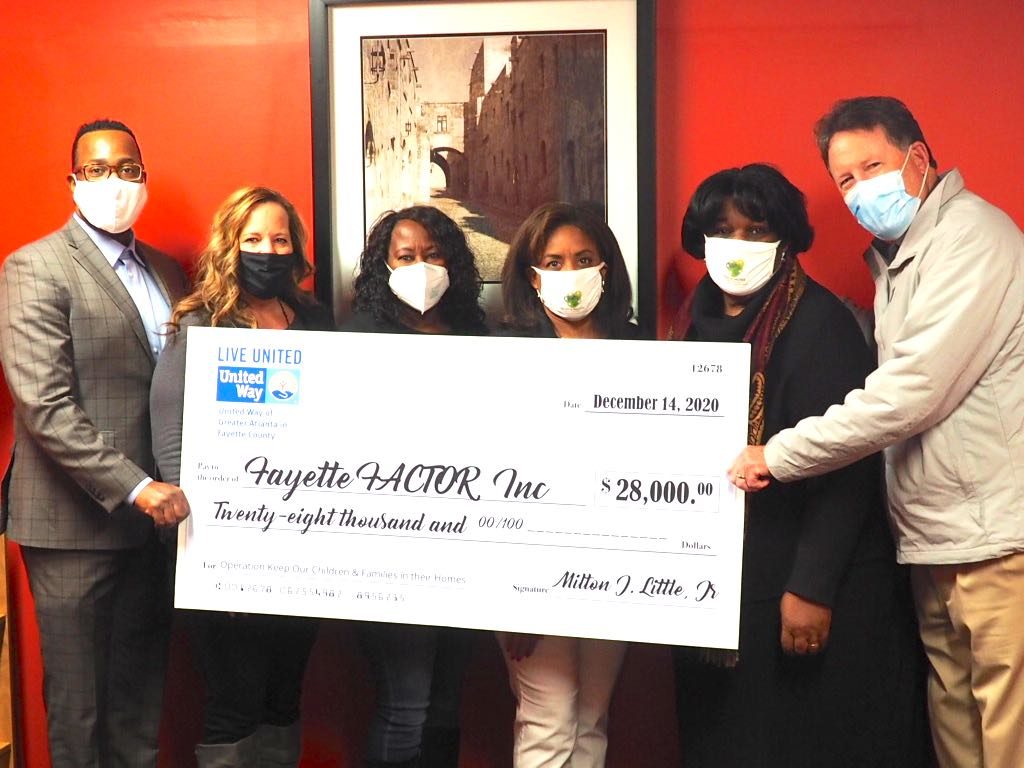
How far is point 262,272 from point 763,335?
103 centimetres

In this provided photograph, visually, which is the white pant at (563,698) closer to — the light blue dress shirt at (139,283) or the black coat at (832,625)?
the black coat at (832,625)

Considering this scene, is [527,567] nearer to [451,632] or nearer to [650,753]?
[451,632]

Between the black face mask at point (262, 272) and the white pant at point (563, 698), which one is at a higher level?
the black face mask at point (262, 272)

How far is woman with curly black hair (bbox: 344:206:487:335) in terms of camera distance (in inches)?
80.9

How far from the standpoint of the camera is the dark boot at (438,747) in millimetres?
2090

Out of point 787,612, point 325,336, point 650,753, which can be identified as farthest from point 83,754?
point 787,612

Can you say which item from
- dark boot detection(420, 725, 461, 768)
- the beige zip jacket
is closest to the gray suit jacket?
dark boot detection(420, 725, 461, 768)

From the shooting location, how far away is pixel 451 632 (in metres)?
2.09

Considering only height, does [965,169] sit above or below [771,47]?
below

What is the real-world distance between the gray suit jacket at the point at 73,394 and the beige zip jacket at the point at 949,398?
4.36 ft

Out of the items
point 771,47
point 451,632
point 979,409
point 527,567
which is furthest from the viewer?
point 771,47

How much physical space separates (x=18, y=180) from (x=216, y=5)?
0.69 metres

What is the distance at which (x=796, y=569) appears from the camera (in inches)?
69.2

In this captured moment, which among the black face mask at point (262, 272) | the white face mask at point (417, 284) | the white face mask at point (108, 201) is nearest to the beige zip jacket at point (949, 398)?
the white face mask at point (417, 284)
